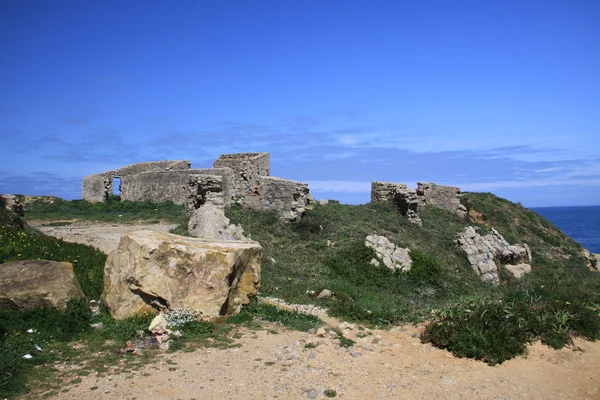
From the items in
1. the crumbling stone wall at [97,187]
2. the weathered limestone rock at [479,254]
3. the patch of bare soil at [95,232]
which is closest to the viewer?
the patch of bare soil at [95,232]

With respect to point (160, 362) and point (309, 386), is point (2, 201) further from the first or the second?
point (309, 386)

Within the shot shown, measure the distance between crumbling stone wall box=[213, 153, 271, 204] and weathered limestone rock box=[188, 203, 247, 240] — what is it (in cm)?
430

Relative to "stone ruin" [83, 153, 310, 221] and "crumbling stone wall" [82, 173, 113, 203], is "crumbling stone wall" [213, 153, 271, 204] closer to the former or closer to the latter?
"stone ruin" [83, 153, 310, 221]

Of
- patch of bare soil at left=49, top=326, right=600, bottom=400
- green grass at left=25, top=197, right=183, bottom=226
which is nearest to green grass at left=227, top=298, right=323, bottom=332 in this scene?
patch of bare soil at left=49, top=326, right=600, bottom=400

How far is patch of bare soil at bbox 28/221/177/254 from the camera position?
16.3 m

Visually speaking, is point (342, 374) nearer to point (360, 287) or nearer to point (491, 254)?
point (360, 287)

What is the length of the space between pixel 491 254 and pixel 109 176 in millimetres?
23795

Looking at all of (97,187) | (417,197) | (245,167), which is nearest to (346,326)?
(245,167)

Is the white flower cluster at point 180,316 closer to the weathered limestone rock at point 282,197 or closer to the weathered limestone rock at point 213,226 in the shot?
the weathered limestone rock at point 213,226

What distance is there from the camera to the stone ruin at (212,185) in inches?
747

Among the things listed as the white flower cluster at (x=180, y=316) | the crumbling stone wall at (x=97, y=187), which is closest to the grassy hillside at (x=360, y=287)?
the white flower cluster at (x=180, y=316)

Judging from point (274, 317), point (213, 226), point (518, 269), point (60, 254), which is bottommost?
point (518, 269)

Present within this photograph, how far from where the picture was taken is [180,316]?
8312 millimetres

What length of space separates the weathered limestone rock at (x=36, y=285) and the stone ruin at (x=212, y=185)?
921 centimetres
